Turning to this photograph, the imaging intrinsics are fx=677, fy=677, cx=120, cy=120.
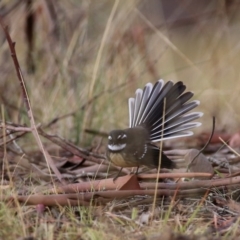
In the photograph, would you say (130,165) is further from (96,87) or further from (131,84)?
(131,84)

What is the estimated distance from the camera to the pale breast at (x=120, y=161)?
9.89ft

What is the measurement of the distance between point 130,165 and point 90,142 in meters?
1.41

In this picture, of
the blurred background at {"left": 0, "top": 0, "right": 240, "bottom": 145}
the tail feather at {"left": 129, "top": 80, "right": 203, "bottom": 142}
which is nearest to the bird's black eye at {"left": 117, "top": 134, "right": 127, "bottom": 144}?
the tail feather at {"left": 129, "top": 80, "right": 203, "bottom": 142}

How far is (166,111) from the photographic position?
3207mm

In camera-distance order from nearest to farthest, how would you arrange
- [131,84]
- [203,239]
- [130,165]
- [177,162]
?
[203,239]
[130,165]
[177,162]
[131,84]

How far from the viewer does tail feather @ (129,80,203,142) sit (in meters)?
3.16

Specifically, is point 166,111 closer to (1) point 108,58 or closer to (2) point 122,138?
(2) point 122,138

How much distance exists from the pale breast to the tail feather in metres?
0.19

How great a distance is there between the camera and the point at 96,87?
4750mm

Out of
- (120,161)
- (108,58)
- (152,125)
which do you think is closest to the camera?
(120,161)

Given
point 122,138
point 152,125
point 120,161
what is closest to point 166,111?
point 152,125

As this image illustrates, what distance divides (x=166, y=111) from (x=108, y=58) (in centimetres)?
202

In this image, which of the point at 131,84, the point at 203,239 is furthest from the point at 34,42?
the point at 203,239

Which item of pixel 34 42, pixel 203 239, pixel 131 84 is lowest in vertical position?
pixel 203 239
